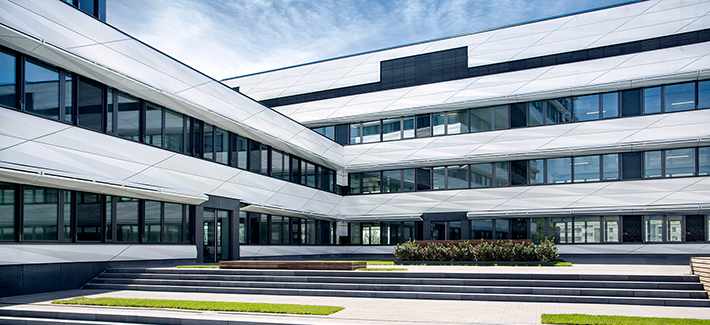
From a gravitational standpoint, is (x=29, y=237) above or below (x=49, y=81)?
below

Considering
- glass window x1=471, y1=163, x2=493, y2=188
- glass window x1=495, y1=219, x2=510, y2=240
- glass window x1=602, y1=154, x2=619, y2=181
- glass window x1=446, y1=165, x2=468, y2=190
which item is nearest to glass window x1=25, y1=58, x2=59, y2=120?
glass window x1=446, y1=165, x2=468, y2=190

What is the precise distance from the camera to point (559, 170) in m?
28.0

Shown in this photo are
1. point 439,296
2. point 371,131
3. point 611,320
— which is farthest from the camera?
point 371,131

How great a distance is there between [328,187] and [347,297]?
18145mm

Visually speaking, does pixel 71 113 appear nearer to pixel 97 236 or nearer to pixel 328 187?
pixel 97 236

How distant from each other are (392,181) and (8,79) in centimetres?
2128

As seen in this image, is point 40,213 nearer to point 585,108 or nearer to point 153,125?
point 153,125

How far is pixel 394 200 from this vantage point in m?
32.0

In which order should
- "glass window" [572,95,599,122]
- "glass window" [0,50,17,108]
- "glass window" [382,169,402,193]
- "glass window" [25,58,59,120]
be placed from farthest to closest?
"glass window" [382,169,402,193] < "glass window" [572,95,599,122] < "glass window" [25,58,59,120] < "glass window" [0,50,17,108]

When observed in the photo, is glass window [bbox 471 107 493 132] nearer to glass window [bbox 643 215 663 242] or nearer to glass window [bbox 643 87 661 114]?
glass window [bbox 643 87 661 114]

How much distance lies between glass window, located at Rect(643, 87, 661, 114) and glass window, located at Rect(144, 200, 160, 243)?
21.2 metres

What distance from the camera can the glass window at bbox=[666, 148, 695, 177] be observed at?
2522cm

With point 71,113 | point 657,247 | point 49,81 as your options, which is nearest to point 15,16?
point 49,81

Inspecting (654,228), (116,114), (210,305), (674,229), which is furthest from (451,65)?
(210,305)
